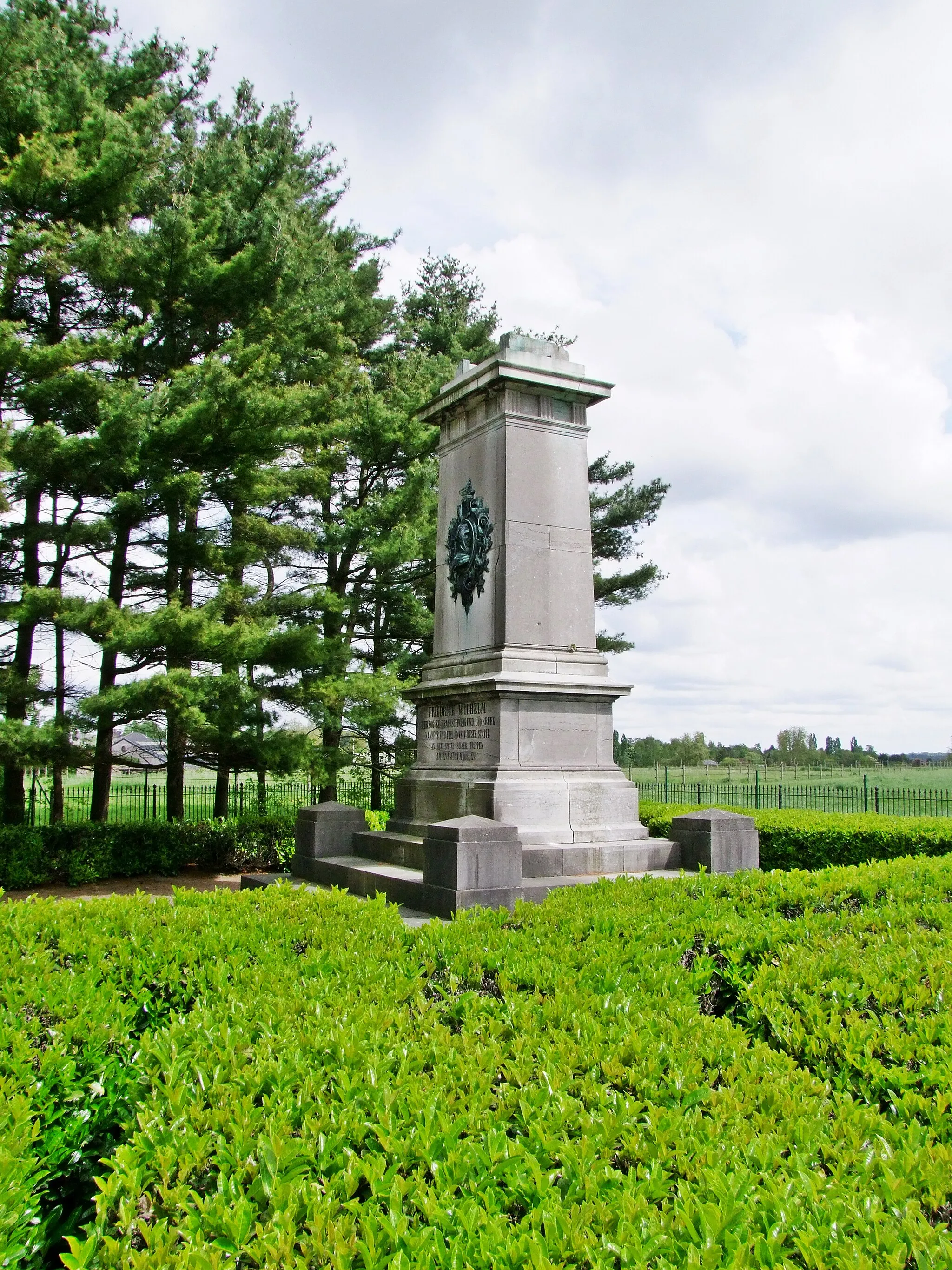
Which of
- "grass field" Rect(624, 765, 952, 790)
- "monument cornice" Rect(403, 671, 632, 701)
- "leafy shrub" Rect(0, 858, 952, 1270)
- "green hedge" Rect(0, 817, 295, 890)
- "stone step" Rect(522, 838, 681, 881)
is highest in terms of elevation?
"monument cornice" Rect(403, 671, 632, 701)

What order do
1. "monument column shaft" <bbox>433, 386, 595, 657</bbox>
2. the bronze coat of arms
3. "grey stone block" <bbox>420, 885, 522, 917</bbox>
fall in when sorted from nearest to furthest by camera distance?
"grey stone block" <bbox>420, 885, 522, 917</bbox> < "monument column shaft" <bbox>433, 386, 595, 657</bbox> < the bronze coat of arms

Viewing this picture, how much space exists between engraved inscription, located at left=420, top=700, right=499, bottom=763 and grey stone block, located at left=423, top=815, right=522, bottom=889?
176 centimetres

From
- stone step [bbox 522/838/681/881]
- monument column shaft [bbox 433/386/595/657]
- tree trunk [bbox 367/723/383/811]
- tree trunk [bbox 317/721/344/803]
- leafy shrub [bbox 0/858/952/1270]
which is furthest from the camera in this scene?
tree trunk [bbox 367/723/383/811]

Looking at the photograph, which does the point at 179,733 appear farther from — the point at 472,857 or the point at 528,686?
the point at 472,857

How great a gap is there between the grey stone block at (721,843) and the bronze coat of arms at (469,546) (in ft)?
10.9

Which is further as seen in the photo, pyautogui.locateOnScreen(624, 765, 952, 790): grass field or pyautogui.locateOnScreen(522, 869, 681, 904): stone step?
pyautogui.locateOnScreen(624, 765, 952, 790): grass field

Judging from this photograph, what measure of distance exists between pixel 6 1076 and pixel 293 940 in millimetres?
1908

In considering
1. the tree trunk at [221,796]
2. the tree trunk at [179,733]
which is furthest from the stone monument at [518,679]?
the tree trunk at [221,796]

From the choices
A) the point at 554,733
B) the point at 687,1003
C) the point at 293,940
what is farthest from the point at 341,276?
the point at 687,1003

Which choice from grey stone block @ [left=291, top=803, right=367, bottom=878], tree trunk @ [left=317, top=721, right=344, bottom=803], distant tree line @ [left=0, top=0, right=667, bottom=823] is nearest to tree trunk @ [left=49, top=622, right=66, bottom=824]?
distant tree line @ [left=0, top=0, right=667, bottom=823]

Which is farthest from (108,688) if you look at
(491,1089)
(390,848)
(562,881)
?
(491,1089)

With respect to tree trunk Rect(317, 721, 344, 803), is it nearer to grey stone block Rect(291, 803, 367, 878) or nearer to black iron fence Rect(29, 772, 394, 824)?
black iron fence Rect(29, 772, 394, 824)

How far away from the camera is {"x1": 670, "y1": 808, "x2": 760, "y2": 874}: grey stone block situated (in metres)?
8.98

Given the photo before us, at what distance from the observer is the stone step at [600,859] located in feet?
27.6
